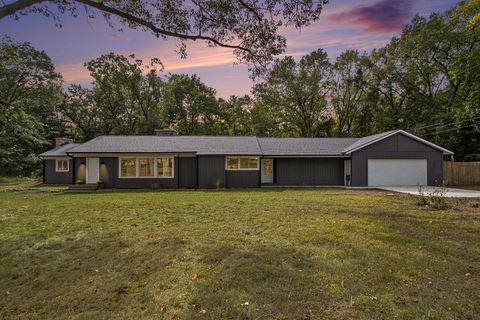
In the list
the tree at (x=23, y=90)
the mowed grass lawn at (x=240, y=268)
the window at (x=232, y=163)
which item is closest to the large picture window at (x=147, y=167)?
the window at (x=232, y=163)

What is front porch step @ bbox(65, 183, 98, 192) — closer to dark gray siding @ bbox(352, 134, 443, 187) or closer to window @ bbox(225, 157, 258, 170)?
window @ bbox(225, 157, 258, 170)

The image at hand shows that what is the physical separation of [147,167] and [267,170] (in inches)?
326

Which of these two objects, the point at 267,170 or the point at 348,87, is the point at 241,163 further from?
the point at 348,87

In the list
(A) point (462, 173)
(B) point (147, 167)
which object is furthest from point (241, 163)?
(A) point (462, 173)

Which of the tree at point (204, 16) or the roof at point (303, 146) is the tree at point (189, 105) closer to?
the roof at point (303, 146)

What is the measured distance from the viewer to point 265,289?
361 centimetres

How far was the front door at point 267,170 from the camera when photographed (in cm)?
2109

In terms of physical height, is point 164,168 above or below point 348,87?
below

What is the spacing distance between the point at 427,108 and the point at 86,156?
31.0 m

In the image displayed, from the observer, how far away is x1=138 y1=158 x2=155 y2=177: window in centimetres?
1889

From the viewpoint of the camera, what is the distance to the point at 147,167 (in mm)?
18969

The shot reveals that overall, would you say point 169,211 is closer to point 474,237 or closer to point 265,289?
point 265,289

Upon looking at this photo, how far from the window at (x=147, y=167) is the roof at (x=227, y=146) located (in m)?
0.71

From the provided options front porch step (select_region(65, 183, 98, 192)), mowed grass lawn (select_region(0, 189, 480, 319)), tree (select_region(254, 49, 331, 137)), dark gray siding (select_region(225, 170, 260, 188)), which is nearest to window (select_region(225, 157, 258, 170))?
dark gray siding (select_region(225, 170, 260, 188))
